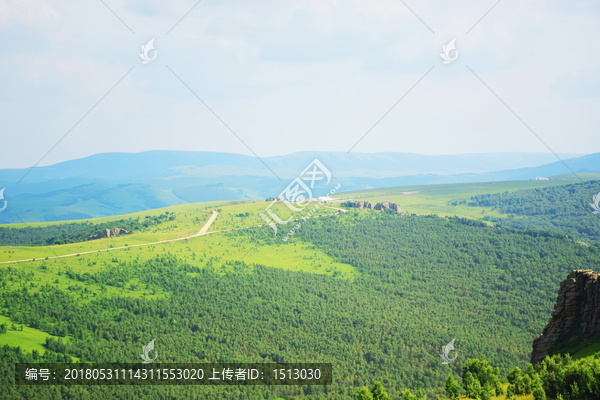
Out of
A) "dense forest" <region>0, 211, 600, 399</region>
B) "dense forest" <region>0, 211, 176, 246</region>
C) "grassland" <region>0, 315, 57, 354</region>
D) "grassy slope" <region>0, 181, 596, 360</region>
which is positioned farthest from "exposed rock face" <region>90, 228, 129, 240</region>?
"grassland" <region>0, 315, 57, 354</region>

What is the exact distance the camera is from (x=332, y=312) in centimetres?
7038

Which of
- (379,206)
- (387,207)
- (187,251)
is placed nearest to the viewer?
(187,251)

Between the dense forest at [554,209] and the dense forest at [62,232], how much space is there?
4844 inches

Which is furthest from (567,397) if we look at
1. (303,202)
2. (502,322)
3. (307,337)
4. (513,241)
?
(303,202)

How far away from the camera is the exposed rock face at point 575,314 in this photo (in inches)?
1505

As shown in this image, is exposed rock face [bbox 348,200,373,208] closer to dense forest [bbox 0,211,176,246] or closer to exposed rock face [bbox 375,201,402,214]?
exposed rock face [bbox 375,201,402,214]

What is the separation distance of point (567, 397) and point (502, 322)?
44.5 metres

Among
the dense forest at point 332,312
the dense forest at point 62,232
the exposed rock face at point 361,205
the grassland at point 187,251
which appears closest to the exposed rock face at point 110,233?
the dense forest at point 62,232

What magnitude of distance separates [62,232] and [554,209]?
569 feet

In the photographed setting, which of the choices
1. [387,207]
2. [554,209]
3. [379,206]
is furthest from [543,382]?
[554,209]

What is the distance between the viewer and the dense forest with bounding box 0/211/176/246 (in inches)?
4222

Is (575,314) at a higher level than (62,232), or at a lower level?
lower

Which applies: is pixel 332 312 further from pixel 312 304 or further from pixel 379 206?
pixel 379 206

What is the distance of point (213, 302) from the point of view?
7106 centimetres
